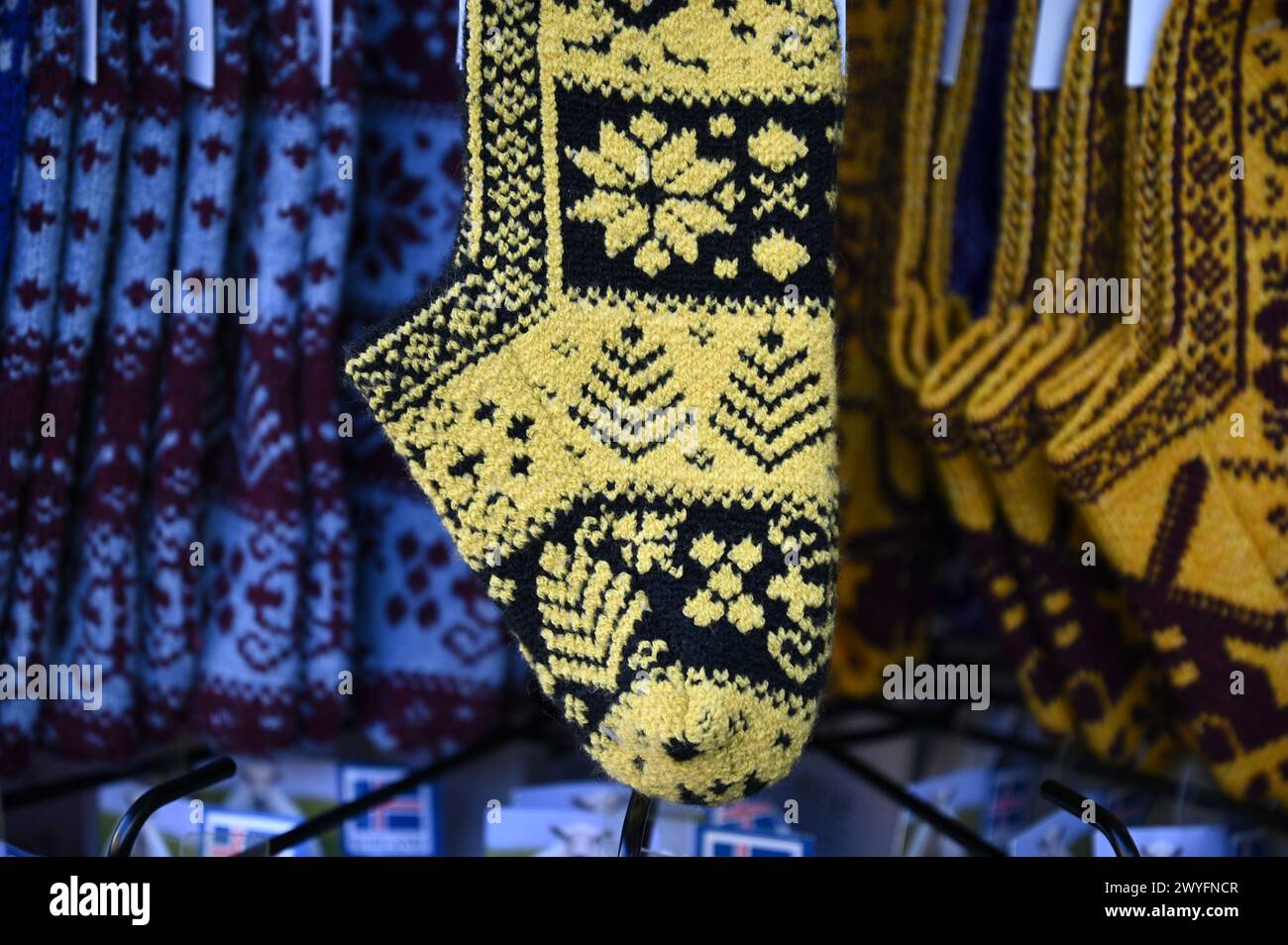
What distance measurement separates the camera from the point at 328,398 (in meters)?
0.72

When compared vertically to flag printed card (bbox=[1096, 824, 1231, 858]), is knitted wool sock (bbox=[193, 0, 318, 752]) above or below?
above

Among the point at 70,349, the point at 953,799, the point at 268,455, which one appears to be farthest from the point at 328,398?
the point at 953,799

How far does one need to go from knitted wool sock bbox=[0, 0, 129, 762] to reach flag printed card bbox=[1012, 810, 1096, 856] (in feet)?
2.36

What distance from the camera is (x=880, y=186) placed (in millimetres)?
825

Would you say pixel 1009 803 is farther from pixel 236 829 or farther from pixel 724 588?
pixel 236 829

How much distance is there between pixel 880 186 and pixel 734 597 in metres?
0.44

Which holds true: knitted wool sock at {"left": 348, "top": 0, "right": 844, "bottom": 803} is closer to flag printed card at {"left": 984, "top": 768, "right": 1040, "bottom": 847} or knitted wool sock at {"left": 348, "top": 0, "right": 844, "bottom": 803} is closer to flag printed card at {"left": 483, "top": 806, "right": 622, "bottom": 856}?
flag printed card at {"left": 483, "top": 806, "right": 622, "bottom": 856}

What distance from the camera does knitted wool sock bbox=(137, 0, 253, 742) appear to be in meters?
0.69

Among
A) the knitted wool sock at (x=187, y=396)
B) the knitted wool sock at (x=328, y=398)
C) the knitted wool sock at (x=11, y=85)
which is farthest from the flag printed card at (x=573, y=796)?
the knitted wool sock at (x=11, y=85)

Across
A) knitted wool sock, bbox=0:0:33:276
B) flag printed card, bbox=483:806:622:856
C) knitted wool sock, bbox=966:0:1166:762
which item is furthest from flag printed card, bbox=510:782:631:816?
knitted wool sock, bbox=0:0:33:276

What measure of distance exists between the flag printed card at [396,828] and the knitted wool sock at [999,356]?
1.63 ft

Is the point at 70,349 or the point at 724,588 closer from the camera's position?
the point at 724,588

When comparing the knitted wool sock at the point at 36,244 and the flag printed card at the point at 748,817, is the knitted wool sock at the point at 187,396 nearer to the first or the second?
the knitted wool sock at the point at 36,244

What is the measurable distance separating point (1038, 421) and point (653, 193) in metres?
0.35
